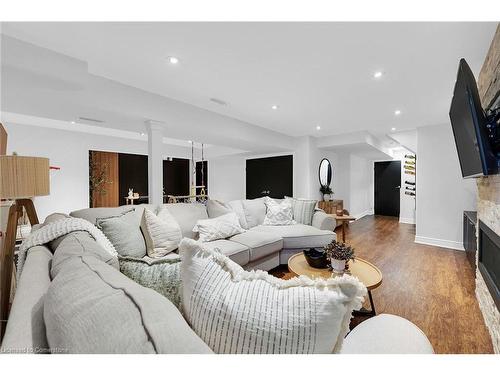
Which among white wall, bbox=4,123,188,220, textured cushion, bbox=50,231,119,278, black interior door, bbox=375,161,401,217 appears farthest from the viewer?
black interior door, bbox=375,161,401,217

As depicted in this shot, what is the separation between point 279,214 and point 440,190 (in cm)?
312

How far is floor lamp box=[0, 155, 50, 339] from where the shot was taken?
1315mm

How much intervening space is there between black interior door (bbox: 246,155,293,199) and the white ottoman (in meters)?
4.80

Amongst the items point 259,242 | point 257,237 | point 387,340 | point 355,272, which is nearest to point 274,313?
point 387,340

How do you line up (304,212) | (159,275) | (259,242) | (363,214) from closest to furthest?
(159,275), (259,242), (304,212), (363,214)

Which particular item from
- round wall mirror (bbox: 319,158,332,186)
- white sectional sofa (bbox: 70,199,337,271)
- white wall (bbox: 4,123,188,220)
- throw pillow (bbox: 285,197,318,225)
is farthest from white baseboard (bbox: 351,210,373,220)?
white wall (bbox: 4,123,188,220)

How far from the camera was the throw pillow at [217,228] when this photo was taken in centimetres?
251

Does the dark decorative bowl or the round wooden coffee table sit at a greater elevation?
the dark decorative bowl

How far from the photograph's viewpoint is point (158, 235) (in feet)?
6.96

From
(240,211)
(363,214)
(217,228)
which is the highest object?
(240,211)

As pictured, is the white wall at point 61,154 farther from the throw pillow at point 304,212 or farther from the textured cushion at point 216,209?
the throw pillow at point 304,212

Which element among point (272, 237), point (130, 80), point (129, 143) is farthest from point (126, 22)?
point (129, 143)

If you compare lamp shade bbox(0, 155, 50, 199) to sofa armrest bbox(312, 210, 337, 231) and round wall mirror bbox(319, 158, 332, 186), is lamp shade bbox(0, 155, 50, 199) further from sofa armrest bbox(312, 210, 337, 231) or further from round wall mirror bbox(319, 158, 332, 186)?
round wall mirror bbox(319, 158, 332, 186)

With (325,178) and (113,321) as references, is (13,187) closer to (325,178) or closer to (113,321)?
(113,321)
